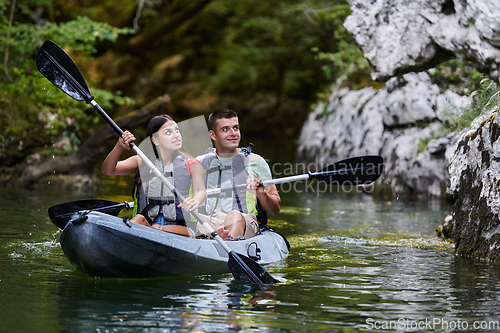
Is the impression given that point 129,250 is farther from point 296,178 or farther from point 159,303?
point 296,178

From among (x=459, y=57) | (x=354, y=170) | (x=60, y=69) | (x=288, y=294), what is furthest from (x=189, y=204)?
(x=459, y=57)

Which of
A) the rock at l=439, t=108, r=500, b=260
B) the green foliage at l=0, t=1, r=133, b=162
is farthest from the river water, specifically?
the green foliage at l=0, t=1, r=133, b=162

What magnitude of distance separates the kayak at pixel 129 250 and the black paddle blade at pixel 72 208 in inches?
32.9

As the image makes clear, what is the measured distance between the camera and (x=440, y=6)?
530cm

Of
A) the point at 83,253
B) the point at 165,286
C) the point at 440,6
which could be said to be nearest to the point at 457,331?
the point at 165,286

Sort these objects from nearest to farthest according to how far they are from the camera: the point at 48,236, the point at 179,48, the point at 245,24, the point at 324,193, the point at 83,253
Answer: the point at 83,253 → the point at 48,236 → the point at 324,193 → the point at 245,24 → the point at 179,48

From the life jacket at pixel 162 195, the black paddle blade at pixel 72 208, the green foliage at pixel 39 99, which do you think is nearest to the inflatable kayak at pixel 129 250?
the life jacket at pixel 162 195

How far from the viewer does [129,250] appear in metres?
4.22

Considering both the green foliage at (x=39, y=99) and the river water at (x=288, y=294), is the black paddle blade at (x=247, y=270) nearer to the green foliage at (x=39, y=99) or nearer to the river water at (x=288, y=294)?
the river water at (x=288, y=294)

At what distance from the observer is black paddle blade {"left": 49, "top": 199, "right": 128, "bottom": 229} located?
16.9 feet

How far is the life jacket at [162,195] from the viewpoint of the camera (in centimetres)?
478

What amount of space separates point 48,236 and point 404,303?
426cm

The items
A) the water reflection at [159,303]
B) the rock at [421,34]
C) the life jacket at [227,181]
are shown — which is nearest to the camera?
the water reflection at [159,303]

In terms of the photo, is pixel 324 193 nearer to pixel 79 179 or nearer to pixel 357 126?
pixel 357 126
